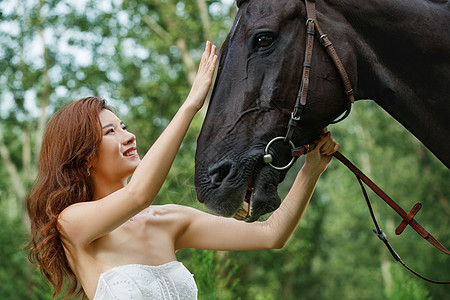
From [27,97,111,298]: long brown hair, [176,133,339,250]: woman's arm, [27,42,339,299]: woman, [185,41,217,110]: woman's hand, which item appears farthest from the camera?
[176,133,339,250]: woman's arm

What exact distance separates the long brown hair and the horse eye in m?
0.99

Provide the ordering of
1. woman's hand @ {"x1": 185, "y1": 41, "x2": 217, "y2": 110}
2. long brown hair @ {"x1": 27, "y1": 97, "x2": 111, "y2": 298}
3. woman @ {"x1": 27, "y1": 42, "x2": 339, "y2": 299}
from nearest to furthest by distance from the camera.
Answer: woman's hand @ {"x1": 185, "y1": 41, "x2": 217, "y2": 110}, woman @ {"x1": 27, "y1": 42, "x2": 339, "y2": 299}, long brown hair @ {"x1": 27, "y1": 97, "x2": 111, "y2": 298}

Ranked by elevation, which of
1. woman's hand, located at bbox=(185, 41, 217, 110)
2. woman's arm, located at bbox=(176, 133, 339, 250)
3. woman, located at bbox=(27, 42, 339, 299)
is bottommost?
woman's arm, located at bbox=(176, 133, 339, 250)

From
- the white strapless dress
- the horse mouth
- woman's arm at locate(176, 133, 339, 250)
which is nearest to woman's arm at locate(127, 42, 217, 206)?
the horse mouth

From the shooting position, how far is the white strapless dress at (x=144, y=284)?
2.68 m

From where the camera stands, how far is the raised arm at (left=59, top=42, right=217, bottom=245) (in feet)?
7.97

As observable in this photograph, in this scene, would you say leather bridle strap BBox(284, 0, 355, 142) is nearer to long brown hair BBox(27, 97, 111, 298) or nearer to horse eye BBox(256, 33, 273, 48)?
horse eye BBox(256, 33, 273, 48)

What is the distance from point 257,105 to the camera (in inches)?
95.4

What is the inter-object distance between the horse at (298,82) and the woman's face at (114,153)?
0.61 metres

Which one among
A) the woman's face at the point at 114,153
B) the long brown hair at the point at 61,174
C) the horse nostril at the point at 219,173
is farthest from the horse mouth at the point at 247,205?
the long brown hair at the point at 61,174

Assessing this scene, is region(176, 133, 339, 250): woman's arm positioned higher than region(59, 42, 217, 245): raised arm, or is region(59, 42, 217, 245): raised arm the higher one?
region(59, 42, 217, 245): raised arm

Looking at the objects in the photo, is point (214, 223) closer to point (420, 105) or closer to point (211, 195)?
point (211, 195)

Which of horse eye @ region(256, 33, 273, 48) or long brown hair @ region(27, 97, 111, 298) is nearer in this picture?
horse eye @ region(256, 33, 273, 48)

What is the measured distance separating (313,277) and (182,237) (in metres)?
22.1
